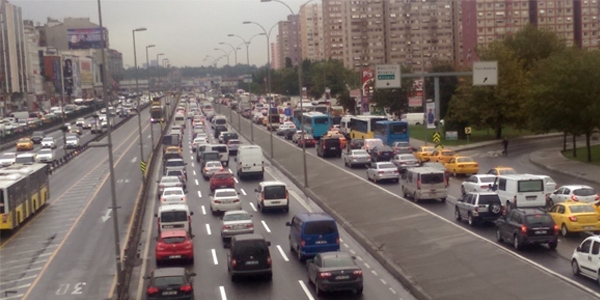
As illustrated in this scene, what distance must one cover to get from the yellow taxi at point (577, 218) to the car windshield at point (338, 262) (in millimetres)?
9580

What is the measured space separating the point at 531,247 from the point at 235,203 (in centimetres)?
1589

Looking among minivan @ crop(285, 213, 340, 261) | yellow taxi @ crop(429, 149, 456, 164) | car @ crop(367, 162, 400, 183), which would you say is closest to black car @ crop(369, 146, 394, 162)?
yellow taxi @ crop(429, 149, 456, 164)

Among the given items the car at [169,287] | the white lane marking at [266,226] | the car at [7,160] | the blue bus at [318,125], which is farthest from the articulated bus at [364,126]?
the car at [169,287]

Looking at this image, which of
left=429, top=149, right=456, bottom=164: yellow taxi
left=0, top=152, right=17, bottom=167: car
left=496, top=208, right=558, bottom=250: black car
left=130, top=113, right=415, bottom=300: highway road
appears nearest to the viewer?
left=130, top=113, right=415, bottom=300: highway road

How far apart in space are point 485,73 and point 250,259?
2628 cm

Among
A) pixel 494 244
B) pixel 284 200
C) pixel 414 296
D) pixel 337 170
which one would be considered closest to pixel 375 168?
pixel 337 170

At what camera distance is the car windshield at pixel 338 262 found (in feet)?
72.9

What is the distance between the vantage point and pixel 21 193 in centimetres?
3731

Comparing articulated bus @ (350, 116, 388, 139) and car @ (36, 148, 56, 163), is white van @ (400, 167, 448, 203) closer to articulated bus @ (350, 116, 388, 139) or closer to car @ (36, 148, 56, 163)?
articulated bus @ (350, 116, 388, 139)

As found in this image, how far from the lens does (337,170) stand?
52.8 m

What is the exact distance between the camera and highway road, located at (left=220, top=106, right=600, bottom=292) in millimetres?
24562

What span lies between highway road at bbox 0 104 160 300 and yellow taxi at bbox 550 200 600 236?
15312 mm

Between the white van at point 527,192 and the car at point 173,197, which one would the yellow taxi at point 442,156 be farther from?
the white van at point 527,192

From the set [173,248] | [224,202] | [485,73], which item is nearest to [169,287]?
[173,248]
